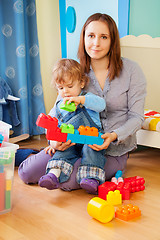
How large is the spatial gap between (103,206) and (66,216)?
171 millimetres

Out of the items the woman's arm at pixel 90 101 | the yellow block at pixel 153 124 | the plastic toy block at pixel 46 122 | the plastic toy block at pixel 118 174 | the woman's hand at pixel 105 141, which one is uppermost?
the woman's arm at pixel 90 101

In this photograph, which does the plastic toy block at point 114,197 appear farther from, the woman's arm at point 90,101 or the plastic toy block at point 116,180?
the woman's arm at point 90,101

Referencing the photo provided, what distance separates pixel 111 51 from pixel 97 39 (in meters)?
0.11

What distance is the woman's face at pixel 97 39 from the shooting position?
1665 millimetres

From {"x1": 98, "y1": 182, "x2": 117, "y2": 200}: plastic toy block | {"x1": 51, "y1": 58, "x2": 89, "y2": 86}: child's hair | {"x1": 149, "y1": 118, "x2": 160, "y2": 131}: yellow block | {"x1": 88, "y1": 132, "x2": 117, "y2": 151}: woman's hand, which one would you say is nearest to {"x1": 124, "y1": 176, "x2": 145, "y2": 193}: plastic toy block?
{"x1": 98, "y1": 182, "x2": 117, "y2": 200}: plastic toy block

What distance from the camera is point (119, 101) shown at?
1.73 metres

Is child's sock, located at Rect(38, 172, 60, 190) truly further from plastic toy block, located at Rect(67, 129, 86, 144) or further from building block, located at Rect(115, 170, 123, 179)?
building block, located at Rect(115, 170, 123, 179)

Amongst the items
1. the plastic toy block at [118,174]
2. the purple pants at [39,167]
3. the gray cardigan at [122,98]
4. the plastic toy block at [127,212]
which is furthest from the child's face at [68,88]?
the plastic toy block at [127,212]

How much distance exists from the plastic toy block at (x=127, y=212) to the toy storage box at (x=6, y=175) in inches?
17.8

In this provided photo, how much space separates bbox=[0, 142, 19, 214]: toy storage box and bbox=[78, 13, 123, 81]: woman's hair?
677mm

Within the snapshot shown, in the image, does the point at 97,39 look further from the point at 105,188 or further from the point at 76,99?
the point at 105,188

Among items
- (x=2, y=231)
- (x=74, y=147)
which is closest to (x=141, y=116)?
(x=74, y=147)

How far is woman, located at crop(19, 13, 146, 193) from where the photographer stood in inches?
65.9

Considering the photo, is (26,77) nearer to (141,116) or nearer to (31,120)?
(31,120)
